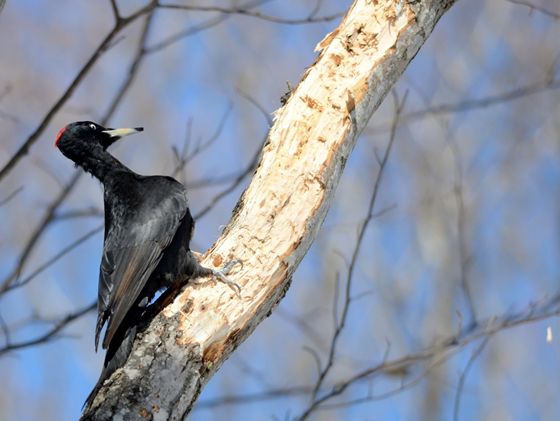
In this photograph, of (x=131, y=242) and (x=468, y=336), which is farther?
(x=468, y=336)

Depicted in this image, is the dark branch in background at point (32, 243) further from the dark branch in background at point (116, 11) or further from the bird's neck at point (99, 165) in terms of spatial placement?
the dark branch in background at point (116, 11)

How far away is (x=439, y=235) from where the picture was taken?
9.98 meters

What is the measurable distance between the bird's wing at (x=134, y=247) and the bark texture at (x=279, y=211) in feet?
1.33

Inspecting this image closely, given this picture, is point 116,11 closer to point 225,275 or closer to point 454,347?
point 225,275

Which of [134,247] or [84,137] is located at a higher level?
[84,137]

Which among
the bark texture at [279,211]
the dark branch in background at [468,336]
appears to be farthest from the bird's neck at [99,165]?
the dark branch in background at [468,336]

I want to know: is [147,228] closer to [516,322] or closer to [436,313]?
[516,322]

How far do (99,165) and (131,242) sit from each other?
781 millimetres

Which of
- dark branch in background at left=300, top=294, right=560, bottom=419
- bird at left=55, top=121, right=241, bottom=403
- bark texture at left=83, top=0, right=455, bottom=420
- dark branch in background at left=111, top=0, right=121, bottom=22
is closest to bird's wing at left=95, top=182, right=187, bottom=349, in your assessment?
bird at left=55, top=121, right=241, bottom=403

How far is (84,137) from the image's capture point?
4.93 metres

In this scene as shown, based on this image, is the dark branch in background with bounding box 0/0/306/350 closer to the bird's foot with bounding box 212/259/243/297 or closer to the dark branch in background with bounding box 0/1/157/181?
the dark branch in background with bounding box 0/1/157/181

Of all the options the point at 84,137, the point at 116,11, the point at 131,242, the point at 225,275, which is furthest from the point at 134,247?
the point at 116,11

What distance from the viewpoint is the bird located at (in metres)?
3.78

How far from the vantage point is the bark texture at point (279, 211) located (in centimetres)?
331
